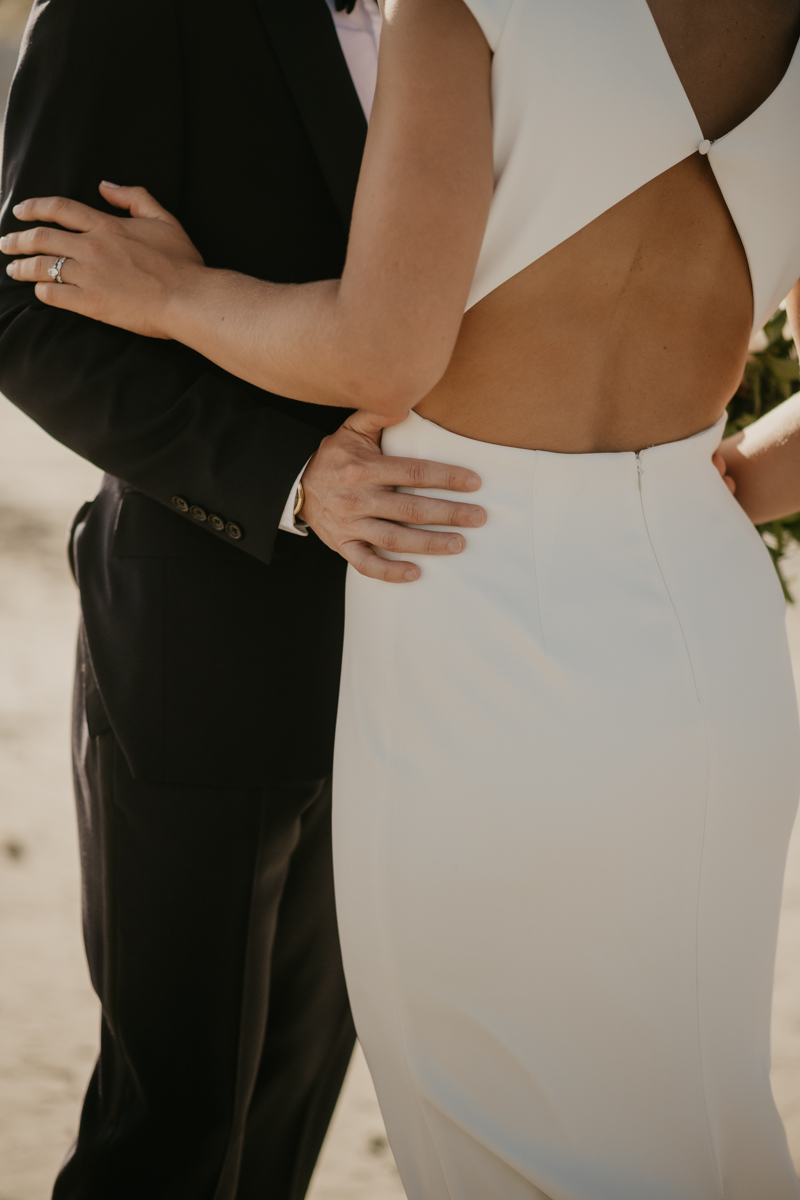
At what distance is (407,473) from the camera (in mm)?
1347

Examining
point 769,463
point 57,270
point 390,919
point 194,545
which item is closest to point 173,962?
point 390,919

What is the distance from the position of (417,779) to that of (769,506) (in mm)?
910

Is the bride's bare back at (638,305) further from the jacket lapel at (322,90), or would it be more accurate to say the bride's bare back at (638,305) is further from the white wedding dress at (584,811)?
the jacket lapel at (322,90)

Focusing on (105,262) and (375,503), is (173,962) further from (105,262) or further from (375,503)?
(105,262)

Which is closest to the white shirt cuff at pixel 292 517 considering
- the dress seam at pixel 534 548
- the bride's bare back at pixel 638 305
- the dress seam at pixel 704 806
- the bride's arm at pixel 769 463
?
the bride's bare back at pixel 638 305

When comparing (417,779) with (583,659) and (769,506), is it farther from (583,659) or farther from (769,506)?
(769,506)

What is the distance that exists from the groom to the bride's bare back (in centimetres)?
17

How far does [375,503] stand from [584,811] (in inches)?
A: 19.1

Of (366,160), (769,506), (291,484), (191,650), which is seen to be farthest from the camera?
(769,506)

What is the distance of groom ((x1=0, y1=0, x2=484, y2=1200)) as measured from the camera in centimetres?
153

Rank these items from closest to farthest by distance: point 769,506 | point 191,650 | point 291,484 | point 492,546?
point 492,546 → point 291,484 → point 191,650 → point 769,506

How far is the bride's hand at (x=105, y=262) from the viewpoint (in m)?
1.48

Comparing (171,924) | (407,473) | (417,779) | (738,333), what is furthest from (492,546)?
(171,924)

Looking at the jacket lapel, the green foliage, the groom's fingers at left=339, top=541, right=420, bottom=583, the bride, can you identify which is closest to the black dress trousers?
the bride
